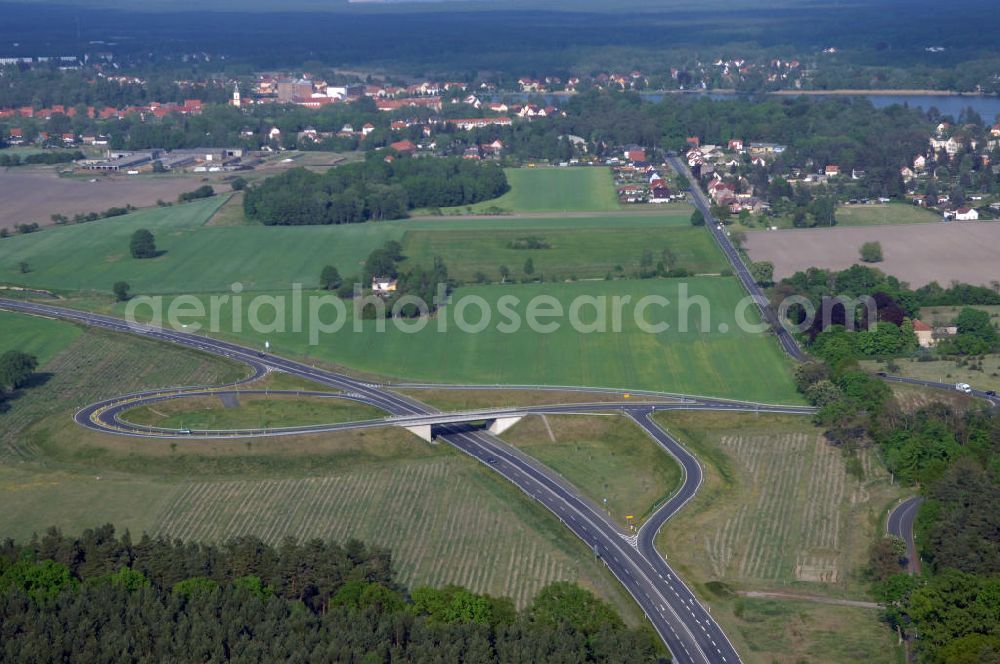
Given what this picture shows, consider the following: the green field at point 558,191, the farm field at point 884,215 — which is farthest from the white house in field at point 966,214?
the green field at point 558,191

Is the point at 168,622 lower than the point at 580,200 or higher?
higher

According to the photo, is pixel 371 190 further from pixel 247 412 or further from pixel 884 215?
pixel 247 412

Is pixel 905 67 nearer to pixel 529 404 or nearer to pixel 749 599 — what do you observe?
pixel 529 404

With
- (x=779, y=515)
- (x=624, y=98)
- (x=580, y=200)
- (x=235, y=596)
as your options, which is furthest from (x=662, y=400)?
(x=624, y=98)

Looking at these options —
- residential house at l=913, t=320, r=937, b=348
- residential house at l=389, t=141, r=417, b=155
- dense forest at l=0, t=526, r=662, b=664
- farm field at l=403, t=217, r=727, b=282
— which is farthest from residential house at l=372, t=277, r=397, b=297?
residential house at l=389, t=141, r=417, b=155

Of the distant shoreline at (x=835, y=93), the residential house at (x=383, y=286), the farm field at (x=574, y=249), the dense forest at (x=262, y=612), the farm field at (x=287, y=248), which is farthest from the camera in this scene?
the distant shoreline at (x=835, y=93)

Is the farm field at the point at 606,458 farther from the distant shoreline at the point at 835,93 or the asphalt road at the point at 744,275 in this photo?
the distant shoreline at the point at 835,93

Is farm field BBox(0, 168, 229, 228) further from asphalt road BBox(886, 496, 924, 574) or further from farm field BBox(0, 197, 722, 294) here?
asphalt road BBox(886, 496, 924, 574)
